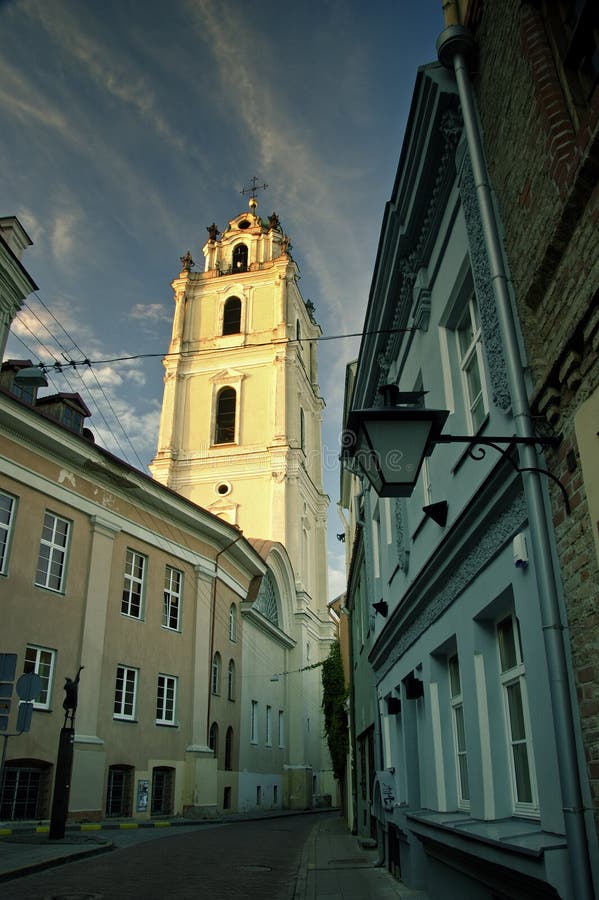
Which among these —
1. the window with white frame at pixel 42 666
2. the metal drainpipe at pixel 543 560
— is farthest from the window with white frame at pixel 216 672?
the metal drainpipe at pixel 543 560

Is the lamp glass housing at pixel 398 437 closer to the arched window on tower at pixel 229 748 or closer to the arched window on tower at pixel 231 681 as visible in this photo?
the arched window on tower at pixel 231 681

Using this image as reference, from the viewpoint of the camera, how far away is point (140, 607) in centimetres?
2320

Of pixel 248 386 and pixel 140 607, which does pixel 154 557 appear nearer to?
pixel 140 607

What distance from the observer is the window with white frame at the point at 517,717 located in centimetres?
564

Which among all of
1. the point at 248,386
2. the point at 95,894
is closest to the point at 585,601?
the point at 95,894

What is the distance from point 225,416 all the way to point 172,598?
85.9 feet

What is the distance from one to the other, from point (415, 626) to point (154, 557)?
15.8 m

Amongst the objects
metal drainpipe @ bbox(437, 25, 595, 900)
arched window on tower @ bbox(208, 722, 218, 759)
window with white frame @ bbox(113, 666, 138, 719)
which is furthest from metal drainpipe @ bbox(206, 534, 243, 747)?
metal drainpipe @ bbox(437, 25, 595, 900)

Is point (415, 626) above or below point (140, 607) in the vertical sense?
below

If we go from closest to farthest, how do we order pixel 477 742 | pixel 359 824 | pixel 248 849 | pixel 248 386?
pixel 477 742
pixel 248 849
pixel 359 824
pixel 248 386

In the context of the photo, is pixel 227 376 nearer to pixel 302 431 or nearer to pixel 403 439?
pixel 302 431

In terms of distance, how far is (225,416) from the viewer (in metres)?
50.2

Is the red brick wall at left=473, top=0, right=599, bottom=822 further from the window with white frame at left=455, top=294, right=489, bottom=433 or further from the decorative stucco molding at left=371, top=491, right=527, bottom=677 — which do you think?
the window with white frame at left=455, top=294, right=489, bottom=433

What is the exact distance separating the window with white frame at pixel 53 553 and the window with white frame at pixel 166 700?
18.7ft
